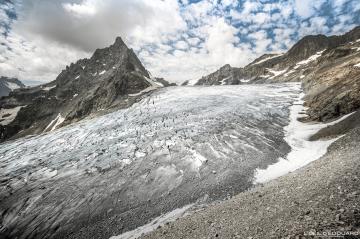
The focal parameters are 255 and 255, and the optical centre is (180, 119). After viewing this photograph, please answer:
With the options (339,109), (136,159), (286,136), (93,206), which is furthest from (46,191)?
(339,109)

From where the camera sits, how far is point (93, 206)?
20719 mm

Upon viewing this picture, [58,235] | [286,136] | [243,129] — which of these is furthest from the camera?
[243,129]

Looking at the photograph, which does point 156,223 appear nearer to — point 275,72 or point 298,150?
point 298,150

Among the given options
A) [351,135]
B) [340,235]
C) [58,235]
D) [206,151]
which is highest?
[340,235]

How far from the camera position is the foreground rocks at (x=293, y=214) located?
7.88 metres

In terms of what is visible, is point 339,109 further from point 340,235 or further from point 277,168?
point 340,235

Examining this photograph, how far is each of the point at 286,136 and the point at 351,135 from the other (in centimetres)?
999

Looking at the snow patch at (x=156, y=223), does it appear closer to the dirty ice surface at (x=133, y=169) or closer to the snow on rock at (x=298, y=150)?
the dirty ice surface at (x=133, y=169)

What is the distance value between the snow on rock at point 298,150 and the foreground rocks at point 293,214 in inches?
348

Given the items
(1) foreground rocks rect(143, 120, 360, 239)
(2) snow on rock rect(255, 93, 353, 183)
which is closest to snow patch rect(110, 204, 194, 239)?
(1) foreground rocks rect(143, 120, 360, 239)

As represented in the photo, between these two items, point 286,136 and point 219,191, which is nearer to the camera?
point 219,191

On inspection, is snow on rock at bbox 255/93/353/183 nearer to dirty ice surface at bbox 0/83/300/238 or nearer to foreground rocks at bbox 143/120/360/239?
dirty ice surface at bbox 0/83/300/238

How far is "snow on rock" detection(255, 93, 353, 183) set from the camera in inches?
888

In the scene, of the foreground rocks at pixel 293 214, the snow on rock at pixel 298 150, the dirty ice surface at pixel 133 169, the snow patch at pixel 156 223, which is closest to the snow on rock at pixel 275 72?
the dirty ice surface at pixel 133 169
